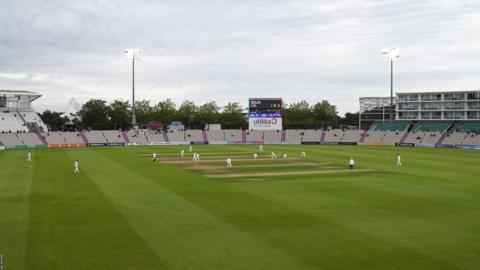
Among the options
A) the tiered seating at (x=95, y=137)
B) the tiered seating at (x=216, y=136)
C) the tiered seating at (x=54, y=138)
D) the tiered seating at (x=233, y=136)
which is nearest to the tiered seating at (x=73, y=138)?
the tiered seating at (x=54, y=138)

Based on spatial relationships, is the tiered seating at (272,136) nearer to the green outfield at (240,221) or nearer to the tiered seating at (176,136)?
the tiered seating at (176,136)

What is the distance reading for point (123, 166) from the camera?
42.8m

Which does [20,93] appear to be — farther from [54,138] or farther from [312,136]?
[312,136]

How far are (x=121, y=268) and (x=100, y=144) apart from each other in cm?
7116

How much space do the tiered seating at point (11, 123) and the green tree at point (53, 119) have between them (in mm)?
42734

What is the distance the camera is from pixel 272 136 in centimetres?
9406

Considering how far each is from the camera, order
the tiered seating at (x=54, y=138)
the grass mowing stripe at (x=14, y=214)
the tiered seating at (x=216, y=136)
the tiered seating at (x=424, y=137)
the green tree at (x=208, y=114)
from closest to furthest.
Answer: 1. the grass mowing stripe at (x=14, y=214)
2. the tiered seating at (x=54, y=138)
3. the tiered seating at (x=424, y=137)
4. the tiered seating at (x=216, y=136)
5. the green tree at (x=208, y=114)

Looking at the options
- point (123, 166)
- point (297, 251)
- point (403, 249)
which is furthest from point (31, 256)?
point (123, 166)

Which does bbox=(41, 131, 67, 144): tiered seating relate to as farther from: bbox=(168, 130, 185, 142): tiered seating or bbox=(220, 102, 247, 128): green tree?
bbox=(220, 102, 247, 128): green tree

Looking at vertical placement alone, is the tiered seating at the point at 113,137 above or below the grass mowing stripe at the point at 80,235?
above

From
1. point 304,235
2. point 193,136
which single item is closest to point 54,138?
point 193,136

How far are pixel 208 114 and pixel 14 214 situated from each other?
351ft

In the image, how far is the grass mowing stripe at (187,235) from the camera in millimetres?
14047

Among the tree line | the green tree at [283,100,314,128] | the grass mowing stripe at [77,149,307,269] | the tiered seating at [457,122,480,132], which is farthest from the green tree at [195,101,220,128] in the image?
the grass mowing stripe at [77,149,307,269]
